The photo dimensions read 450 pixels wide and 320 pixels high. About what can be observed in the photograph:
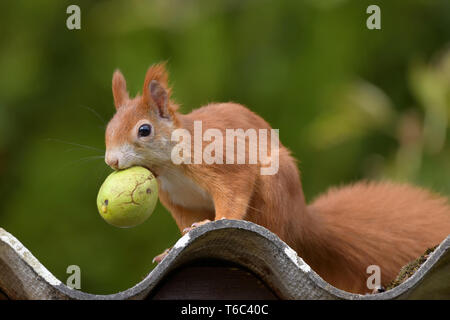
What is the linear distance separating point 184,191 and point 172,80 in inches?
79.8

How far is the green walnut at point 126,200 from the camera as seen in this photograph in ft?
4.78

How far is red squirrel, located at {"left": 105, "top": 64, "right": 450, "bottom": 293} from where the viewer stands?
1.62 m

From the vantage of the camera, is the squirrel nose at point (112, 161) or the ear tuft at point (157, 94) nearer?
→ the squirrel nose at point (112, 161)

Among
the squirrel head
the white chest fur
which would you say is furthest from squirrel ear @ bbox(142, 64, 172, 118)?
the white chest fur

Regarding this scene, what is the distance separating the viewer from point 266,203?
1626mm

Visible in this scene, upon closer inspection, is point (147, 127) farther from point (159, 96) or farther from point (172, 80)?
point (172, 80)

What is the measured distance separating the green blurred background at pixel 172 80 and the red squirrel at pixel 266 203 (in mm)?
1692

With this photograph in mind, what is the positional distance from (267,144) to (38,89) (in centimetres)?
277

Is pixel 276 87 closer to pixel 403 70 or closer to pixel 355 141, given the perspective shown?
pixel 355 141

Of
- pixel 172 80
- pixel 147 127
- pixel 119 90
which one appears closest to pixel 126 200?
pixel 147 127

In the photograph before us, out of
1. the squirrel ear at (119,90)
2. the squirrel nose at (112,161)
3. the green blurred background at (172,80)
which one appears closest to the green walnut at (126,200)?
the squirrel nose at (112,161)

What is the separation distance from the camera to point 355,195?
193 centimetres

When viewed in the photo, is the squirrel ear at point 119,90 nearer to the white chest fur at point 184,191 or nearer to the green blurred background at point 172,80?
the white chest fur at point 184,191

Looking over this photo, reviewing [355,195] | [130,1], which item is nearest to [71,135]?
[130,1]
